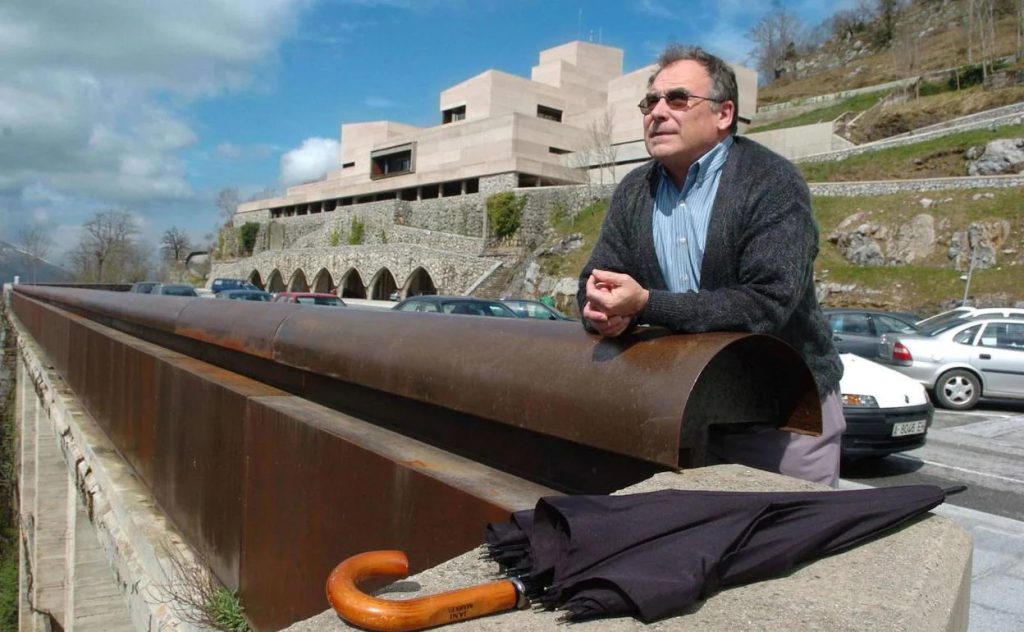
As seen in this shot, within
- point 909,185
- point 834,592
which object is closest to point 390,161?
point 909,185

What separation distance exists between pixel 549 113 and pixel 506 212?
70.5 feet

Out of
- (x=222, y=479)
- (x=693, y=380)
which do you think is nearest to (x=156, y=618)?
(x=222, y=479)

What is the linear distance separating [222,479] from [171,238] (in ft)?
332

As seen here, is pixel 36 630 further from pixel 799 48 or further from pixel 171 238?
pixel 799 48

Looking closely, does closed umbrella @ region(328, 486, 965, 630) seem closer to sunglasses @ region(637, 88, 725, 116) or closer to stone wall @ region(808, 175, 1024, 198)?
sunglasses @ region(637, 88, 725, 116)

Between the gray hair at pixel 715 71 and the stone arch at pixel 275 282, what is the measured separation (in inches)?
2529

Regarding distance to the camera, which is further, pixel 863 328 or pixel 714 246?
pixel 863 328

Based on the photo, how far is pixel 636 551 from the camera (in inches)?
51.7

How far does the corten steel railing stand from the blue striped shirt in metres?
0.35

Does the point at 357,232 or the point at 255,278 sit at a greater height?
the point at 357,232

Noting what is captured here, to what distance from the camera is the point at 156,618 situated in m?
3.02

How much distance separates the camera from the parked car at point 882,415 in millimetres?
7590

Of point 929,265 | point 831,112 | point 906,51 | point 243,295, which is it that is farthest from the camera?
point 906,51

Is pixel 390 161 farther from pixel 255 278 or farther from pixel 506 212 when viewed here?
pixel 506 212
